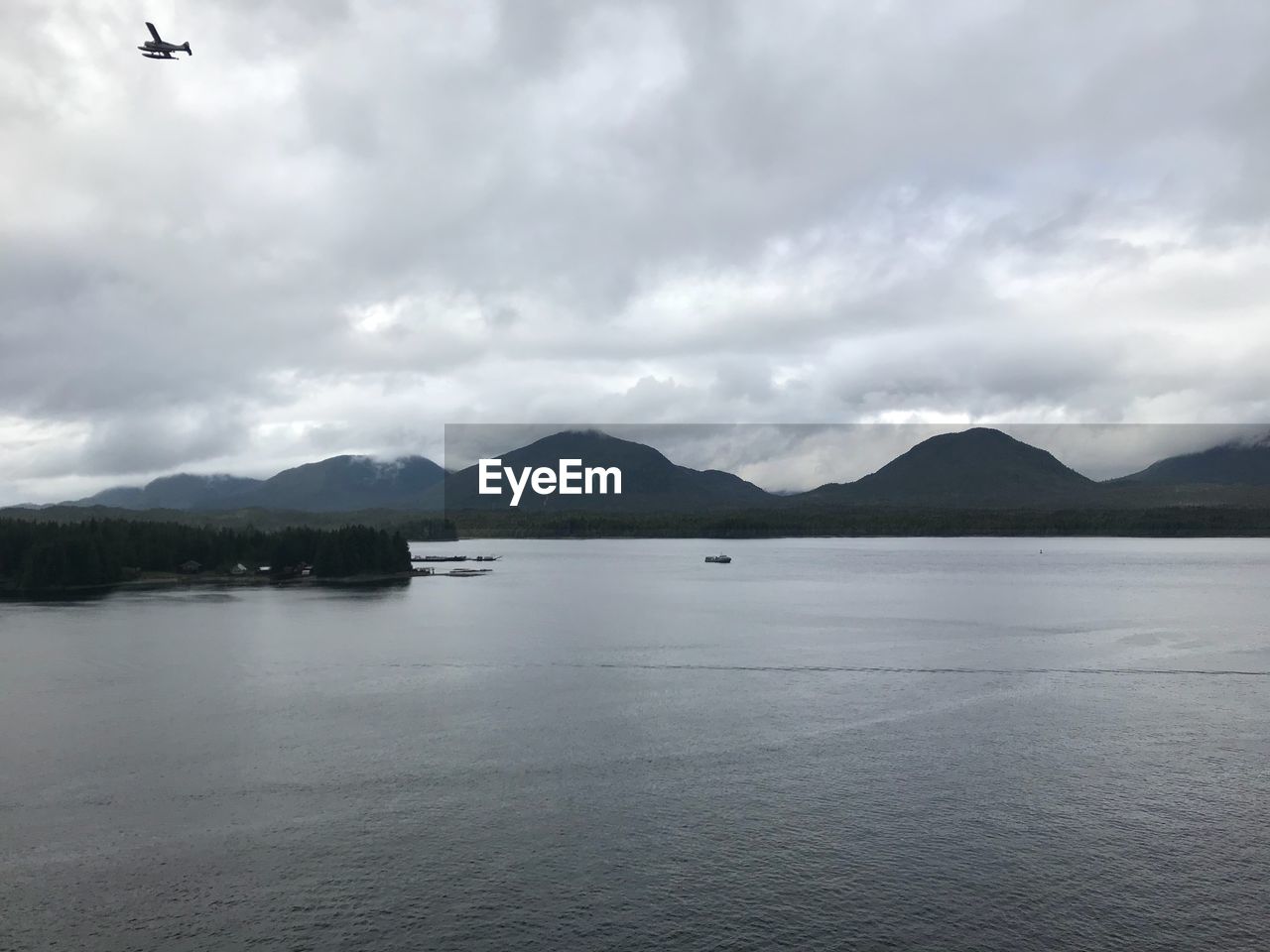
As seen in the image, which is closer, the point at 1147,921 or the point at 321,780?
the point at 1147,921

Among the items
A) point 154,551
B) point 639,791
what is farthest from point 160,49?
point 154,551

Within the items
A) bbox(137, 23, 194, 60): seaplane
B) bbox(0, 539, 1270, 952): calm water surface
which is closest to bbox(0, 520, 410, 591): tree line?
bbox(0, 539, 1270, 952): calm water surface

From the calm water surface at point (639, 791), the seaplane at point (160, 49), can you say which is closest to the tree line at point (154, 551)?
the calm water surface at point (639, 791)

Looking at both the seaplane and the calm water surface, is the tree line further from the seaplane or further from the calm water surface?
the seaplane

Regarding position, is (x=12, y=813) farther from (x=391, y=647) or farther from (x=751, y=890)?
(x=391, y=647)

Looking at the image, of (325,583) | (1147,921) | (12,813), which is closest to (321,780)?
(12,813)

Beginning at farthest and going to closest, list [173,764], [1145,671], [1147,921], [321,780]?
[1145,671]
[173,764]
[321,780]
[1147,921]
